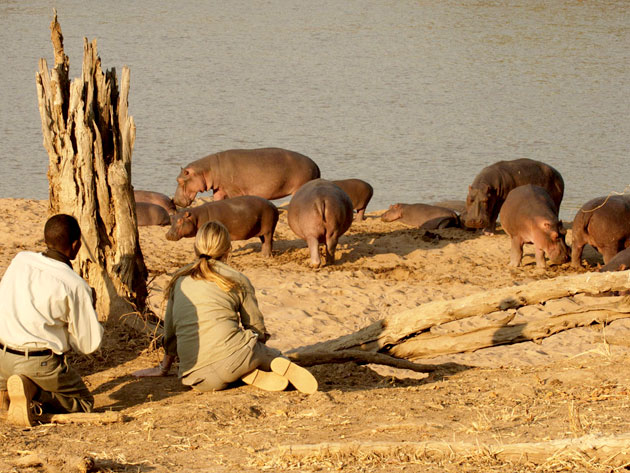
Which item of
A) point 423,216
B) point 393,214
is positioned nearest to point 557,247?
point 423,216

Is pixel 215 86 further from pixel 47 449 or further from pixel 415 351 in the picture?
pixel 47 449

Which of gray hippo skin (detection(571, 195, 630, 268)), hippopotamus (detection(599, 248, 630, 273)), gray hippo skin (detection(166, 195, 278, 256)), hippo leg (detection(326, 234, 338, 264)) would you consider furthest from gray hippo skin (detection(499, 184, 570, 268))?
gray hippo skin (detection(166, 195, 278, 256))

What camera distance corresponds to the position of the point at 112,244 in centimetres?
728

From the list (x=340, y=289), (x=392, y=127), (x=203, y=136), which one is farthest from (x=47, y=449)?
(x=392, y=127)

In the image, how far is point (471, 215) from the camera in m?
14.9

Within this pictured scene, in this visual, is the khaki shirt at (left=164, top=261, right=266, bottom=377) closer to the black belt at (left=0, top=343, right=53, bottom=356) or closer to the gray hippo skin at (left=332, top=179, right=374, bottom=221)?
the black belt at (left=0, top=343, right=53, bottom=356)

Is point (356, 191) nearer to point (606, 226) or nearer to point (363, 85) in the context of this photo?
point (606, 226)

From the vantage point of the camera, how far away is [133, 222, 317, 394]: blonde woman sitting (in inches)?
228

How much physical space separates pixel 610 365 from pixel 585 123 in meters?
19.7

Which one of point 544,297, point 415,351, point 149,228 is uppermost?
point 544,297

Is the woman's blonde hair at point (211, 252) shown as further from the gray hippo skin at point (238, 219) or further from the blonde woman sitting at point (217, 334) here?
the gray hippo skin at point (238, 219)

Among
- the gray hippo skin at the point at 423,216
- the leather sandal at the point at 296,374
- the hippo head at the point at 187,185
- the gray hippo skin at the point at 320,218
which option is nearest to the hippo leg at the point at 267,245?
the gray hippo skin at the point at 320,218

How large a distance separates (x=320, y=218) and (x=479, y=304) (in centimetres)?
585

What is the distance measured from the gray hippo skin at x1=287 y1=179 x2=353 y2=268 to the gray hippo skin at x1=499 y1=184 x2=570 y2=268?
2.39 metres
